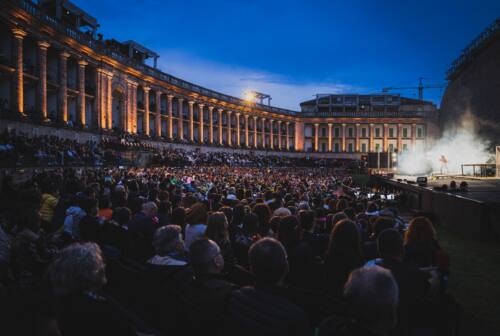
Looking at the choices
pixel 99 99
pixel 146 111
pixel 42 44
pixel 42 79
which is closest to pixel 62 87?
pixel 42 79

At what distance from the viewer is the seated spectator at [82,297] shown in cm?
233

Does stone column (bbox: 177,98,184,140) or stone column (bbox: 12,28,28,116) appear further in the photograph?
stone column (bbox: 177,98,184,140)

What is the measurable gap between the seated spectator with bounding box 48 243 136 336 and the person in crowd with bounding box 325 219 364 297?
2543 mm

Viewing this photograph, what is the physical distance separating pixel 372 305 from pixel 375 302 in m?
0.03

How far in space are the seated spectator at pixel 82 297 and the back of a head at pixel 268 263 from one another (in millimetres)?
1038

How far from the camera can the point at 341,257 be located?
4133mm

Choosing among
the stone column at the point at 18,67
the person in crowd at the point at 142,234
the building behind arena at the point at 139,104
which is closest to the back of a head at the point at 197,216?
the person in crowd at the point at 142,234

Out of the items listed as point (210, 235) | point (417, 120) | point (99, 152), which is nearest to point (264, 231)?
point (210, 235)

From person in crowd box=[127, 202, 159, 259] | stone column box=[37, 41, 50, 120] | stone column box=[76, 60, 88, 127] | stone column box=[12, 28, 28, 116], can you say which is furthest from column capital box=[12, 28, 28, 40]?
person in crowd box=[127, 202, 159, 259]

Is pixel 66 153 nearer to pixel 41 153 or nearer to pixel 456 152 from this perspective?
pixel 41 153

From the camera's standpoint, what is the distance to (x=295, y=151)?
81.1 meters

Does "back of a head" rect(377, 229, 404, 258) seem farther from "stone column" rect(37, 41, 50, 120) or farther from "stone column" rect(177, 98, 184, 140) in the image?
"stone column" rect(177, 98, 184, 140)

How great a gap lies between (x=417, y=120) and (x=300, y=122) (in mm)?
28708

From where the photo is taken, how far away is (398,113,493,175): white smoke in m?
35.4
